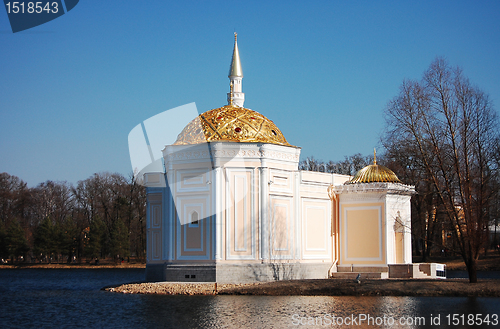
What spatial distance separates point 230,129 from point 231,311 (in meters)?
11.5

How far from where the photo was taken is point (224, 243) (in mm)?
27703

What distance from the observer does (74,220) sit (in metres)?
63.7

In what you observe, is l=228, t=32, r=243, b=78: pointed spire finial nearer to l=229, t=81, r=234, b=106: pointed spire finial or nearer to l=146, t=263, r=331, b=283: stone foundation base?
l=229, t=81, r=234, b=106: pointed spire finial

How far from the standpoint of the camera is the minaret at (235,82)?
3252 centimetres

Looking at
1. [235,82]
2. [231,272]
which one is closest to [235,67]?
[235,82]

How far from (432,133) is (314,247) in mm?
8995

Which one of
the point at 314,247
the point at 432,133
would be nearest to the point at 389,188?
the point at 314,247

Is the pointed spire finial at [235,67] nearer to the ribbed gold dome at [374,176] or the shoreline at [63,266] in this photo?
the ribbed gold dome at [374,176]

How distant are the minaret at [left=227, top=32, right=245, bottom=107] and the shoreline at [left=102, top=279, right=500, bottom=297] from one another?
395 inches

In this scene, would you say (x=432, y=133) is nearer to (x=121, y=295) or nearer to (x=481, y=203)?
(x=481, y=203)

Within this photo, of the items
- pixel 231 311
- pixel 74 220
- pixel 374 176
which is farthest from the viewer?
pixel 74 220

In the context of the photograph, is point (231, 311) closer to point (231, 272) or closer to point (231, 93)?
point (231, 272)

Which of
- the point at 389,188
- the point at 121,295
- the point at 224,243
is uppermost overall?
the point at 389,188

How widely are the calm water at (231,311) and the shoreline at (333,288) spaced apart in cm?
103
